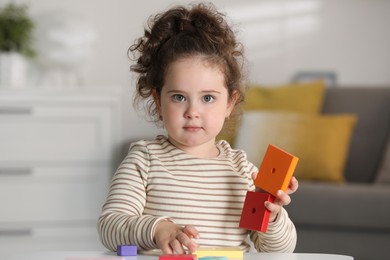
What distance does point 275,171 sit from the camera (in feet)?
4.36

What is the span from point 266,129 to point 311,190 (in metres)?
0.54

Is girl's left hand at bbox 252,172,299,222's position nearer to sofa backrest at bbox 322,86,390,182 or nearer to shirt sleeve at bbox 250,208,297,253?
shirt sleeve at bbox 250,208,297,253

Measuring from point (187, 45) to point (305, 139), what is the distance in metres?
2.32

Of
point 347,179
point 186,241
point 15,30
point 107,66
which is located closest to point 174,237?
point 186,241

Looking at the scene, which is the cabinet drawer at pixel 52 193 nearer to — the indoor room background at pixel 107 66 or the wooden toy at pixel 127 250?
the indoor room background at pixel 107 66

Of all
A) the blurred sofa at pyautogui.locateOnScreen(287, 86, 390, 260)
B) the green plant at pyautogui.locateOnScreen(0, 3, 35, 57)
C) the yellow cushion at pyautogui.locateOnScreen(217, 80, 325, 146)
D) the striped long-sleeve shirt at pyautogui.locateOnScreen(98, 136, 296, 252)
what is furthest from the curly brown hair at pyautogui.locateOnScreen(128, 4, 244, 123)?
the green plant at pyautogui.locateOnScreen(0, 3, 35, 57)

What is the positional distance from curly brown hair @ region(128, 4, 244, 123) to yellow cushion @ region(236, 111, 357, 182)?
2.15 metres

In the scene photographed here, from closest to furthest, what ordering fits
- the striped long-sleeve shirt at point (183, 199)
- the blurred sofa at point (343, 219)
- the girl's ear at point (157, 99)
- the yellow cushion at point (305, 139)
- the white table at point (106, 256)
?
the white table at point (106, 256) → the striped long-sleeve shirt at point (183, 199) → the girl's ear at point (157, 99) → the blurred sofa at point (343, 219) → the yellow cushion at point (305, 139)

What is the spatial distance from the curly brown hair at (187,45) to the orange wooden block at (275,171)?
231mm

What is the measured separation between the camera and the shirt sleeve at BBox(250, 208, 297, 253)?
4.73ft

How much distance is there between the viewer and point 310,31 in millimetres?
4488

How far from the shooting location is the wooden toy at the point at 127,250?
1305 mm

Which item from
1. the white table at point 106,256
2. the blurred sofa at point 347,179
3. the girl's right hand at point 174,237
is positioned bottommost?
the blurred sofa at point 347,179

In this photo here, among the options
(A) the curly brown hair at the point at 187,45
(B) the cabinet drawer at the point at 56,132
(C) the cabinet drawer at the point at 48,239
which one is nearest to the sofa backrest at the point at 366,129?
(B) the cabinet drawer at the point at 56,132
